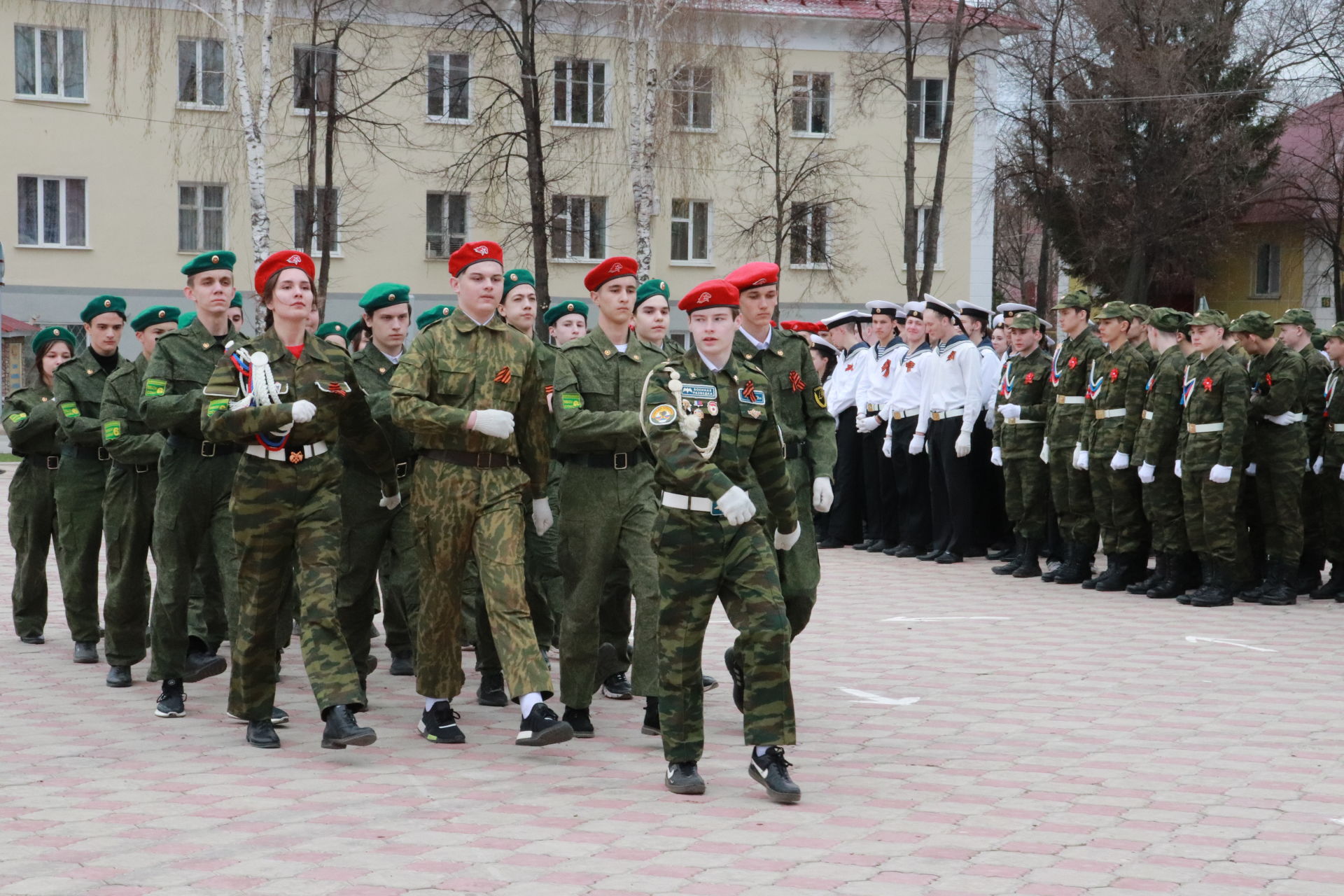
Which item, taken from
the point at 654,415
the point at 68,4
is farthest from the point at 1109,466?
the point at 68,4

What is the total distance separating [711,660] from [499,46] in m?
25.2

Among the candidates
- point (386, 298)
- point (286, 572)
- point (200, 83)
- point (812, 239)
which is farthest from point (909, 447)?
point (200, 83)

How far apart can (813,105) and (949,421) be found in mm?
25447

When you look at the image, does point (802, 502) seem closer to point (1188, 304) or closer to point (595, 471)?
point (595, 471)

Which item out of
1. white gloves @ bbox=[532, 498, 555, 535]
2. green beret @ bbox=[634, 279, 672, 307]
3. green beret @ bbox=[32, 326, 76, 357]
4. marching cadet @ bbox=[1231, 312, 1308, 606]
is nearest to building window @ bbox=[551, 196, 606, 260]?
marching cadet @ bbox=[1231, 312, 1308, 606]

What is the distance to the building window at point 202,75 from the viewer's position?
3497 centimetres

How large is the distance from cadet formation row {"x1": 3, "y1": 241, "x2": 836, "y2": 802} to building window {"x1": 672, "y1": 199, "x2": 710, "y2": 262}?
2996cm

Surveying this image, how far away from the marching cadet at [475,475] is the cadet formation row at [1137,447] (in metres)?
6.54

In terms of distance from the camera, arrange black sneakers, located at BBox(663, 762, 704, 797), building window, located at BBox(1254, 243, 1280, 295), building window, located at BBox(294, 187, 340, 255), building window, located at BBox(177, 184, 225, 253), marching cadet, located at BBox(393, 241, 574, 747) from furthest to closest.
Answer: building window, located at BBox(1254, 243, 1280, 295), building window, located at BBox(177, 184, 225, 253), building window, located at BBox(294, 187, 340, 255), marching cadet, located at BBox(393, 241, 574, 747), black sneakers, located at BBox(663, 762, 704, 797)

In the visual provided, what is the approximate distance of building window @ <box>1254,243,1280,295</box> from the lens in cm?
4556

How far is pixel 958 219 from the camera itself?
40688 mm

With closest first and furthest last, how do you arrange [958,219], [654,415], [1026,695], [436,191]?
[654,415] → [1026,695] → [436,191] → [958,219]

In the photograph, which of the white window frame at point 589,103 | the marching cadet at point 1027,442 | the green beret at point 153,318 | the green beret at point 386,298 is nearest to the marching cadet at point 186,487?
the green beret at point 386,298

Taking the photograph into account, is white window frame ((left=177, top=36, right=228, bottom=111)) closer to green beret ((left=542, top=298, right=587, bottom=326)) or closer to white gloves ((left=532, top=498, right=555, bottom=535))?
green beret ((left=542, top=298, right=587, bottom=326))
